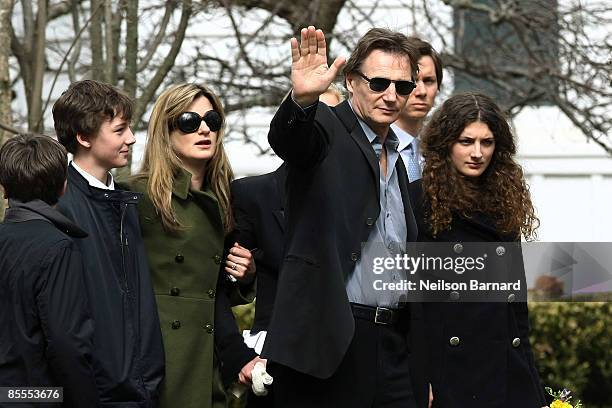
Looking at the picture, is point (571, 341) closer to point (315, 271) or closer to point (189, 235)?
point (189, 235)

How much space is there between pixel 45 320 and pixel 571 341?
4.72 metres

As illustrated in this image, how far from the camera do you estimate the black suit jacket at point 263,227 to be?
5.04 meters

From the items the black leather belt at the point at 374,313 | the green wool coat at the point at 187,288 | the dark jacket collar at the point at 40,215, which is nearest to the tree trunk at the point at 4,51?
the green wool coat at the point at 187,288

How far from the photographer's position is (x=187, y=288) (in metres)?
4.95

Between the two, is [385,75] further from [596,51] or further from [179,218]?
[596,51]

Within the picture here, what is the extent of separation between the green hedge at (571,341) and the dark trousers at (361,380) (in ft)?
12.1

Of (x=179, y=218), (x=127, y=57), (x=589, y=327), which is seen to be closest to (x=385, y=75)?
(x=179, y=218)

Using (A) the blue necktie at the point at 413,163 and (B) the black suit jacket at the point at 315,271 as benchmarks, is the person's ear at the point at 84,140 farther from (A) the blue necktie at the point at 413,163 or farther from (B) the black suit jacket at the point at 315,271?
(A) the blue necktie at the point at 413,163

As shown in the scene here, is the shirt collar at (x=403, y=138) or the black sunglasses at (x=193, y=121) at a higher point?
the shirt collar at (x=403, y=138)

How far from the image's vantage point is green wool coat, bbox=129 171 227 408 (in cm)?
488

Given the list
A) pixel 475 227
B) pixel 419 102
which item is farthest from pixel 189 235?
pixel 419 102

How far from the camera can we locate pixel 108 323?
441 centimetres

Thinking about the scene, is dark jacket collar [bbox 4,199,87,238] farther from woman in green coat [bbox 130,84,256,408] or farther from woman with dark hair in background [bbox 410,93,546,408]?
woman with dark hair in background [bbox 410,93,546,408]

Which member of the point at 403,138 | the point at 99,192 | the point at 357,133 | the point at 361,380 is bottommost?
the point at 361,380
